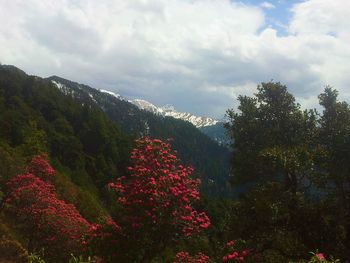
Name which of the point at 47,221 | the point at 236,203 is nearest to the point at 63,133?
the point at 47,221

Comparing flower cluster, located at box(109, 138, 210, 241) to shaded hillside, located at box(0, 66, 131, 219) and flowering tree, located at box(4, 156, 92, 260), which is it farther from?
shaded hillside, located at box(0, 66, 131, 219)

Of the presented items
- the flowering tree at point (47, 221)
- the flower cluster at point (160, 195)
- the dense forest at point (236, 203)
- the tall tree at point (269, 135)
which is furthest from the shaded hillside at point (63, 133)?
the flower cluster at point (160, 195)

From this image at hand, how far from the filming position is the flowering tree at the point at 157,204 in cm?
1603

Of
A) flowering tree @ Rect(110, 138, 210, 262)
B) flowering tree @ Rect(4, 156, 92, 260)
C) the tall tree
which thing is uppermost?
the tall tree

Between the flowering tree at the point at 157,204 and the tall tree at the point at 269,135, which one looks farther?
the tall tree at the point at 269,135

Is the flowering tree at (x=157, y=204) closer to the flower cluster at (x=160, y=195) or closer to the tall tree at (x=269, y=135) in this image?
the flower cluster at (x=160, y=195)

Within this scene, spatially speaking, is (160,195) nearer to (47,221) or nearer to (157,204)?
(157,204)

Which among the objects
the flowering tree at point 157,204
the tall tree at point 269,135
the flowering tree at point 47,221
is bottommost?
the flowering tree at point 47,221

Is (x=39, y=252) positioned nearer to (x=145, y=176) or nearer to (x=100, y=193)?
(x=145, y=176)

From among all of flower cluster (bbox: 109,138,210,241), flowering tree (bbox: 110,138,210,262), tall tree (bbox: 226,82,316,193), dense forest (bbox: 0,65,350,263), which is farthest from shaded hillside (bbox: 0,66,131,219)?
flowering tree (bbox: 110,138,210,262)

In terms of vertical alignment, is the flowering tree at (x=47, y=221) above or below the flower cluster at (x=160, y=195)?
below

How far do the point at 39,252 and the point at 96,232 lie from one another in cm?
829

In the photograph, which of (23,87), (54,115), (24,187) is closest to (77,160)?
(54,115)

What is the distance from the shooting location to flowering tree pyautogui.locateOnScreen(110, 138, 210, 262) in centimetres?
1603
